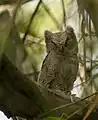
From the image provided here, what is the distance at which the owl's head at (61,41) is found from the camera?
1643mm

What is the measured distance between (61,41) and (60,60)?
9cm

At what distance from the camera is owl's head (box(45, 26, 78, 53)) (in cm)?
164

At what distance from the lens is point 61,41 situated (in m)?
1.68

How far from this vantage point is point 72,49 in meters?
1.64

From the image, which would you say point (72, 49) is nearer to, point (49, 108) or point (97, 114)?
point (97, 114)

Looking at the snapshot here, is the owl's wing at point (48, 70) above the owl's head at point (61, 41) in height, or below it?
below

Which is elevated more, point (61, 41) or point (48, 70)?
point (61, 41)

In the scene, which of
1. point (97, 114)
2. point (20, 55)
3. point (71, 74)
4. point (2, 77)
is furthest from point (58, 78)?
point (2, 77)

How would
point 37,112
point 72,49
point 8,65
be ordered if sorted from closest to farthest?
point 8,65 → point 37,112 → point 72,49

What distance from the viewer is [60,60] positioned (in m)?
1.70

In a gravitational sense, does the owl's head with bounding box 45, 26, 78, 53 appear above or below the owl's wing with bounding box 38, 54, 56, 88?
above

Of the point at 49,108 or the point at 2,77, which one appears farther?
the point at 49,108

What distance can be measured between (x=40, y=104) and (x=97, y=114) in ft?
0.68

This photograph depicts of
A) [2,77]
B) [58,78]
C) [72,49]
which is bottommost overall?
[58,78]
